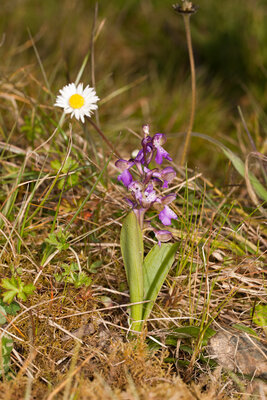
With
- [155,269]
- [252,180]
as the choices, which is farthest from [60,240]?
[252,180]

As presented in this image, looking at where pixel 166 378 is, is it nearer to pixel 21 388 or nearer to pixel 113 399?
pixel 113 399

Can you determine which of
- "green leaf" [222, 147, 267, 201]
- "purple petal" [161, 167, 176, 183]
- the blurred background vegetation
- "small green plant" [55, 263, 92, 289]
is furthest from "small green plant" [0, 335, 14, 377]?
the blurred background vegetation

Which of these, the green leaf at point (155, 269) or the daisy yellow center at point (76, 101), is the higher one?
the daisy yellow center at point (76, 101)

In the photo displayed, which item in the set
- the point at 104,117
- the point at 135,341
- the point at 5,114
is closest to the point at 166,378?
the point at 135,341

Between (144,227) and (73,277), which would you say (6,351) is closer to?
(73,277)

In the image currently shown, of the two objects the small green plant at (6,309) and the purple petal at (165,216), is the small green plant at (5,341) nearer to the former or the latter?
the small green plant at (6,309)

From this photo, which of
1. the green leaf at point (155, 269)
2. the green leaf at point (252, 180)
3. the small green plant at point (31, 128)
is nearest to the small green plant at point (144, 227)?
the green leaf at point (155, 269)

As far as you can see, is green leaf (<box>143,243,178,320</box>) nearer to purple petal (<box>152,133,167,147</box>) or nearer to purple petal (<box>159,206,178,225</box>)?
purple petal (<box>159,206,178,225</box>)
